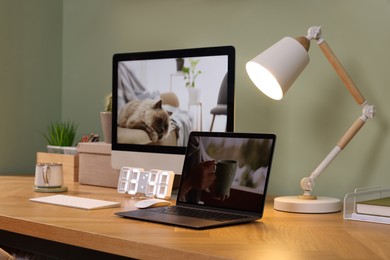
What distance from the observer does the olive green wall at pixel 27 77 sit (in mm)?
2566

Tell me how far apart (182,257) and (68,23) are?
179 cm

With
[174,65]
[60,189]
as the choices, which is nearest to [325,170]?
[174,65]

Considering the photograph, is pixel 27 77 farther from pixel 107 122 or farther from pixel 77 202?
pixel 77 202

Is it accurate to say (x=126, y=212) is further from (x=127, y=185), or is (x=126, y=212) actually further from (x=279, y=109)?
(x=279, y=109)

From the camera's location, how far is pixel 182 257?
3.83ft

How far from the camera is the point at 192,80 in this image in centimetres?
186

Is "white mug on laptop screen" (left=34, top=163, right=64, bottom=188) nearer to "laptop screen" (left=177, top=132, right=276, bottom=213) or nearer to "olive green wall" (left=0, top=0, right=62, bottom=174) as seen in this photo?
"laptop screen" (left=177, top=132, right=276, bottom=213)

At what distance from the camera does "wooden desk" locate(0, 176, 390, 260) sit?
1165 mm

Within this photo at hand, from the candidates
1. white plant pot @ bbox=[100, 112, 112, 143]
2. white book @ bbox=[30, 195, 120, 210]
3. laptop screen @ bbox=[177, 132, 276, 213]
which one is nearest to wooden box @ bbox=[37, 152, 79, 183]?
white plant pot @ bbox=[100, 112, 112, 143]

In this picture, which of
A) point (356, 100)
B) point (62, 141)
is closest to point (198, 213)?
point (356, 100)

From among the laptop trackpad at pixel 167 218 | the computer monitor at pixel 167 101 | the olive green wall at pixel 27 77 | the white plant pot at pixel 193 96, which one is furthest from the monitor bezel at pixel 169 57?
the olive green wall at pixel 27 77

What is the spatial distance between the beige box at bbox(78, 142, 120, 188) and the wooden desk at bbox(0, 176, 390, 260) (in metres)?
0.44

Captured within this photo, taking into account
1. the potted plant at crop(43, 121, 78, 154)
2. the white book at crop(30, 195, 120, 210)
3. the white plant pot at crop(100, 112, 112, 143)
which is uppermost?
the white plant pot at crop(100, 112, 112, 143)

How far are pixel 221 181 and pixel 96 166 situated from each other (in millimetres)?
692
